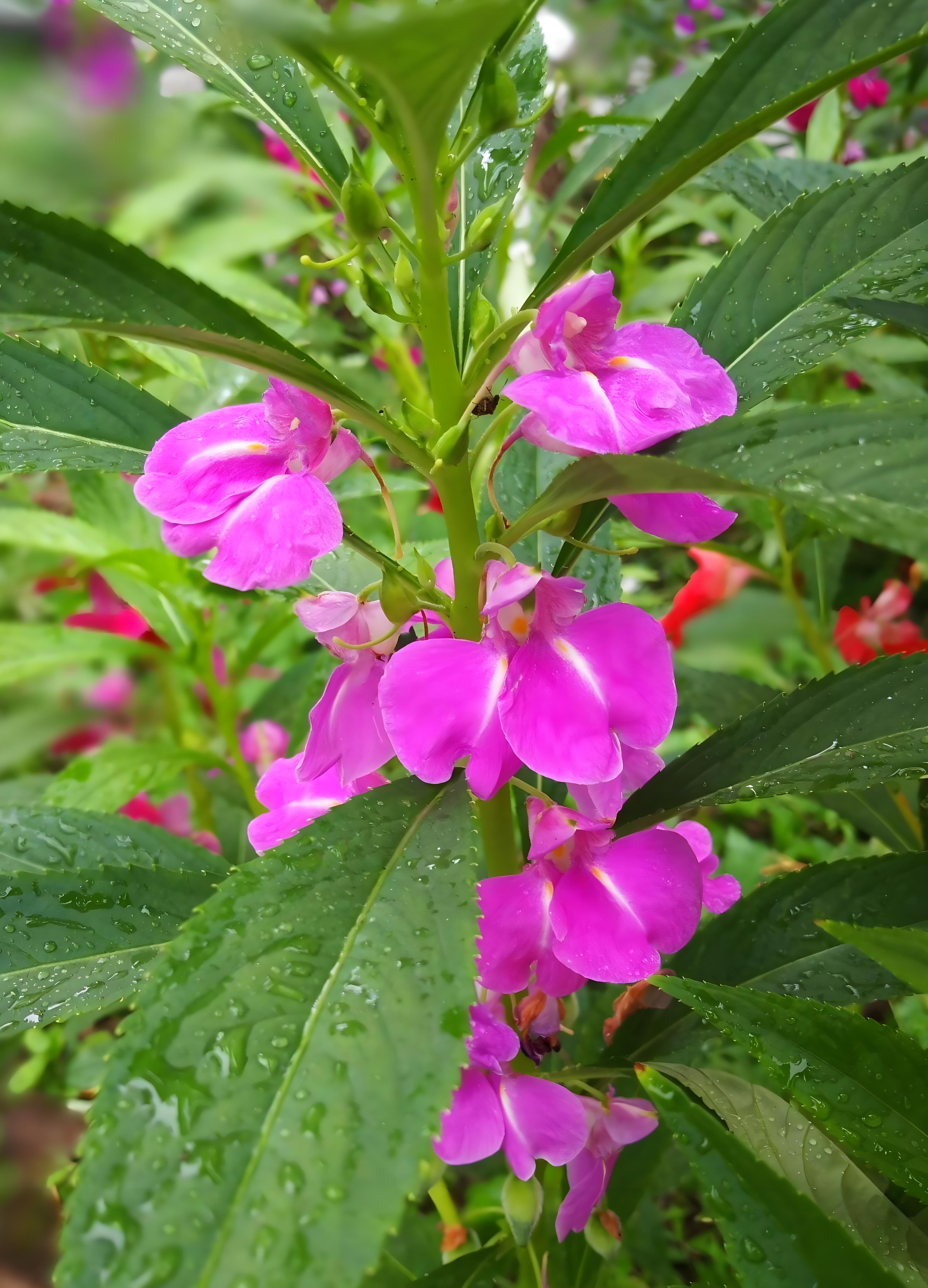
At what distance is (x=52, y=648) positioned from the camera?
1.34 m

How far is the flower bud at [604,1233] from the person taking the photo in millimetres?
728

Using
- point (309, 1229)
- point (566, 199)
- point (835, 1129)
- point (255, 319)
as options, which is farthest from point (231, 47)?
point (566, 199)

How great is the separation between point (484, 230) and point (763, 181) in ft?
1.89

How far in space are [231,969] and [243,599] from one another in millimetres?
541

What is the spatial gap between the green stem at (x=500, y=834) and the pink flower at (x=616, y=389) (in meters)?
0.24

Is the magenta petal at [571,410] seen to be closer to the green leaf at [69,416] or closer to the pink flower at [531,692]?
the pink flower at [531,692]

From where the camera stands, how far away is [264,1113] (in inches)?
15.2

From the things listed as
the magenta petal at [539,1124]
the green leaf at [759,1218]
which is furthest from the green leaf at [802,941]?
the green leaf at [759,1218]

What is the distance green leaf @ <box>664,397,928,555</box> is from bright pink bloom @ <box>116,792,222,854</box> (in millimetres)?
1138

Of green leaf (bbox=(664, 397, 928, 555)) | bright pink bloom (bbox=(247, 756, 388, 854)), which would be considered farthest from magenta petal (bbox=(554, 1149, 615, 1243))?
green leaf (bbox=(664, 397, 928, 555))

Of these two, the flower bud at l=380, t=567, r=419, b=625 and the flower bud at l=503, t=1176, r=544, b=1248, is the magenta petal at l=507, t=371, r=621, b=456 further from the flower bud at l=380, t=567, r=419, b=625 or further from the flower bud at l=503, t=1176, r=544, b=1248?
the flower bud at l=503, t=1176, r=544, b=1248

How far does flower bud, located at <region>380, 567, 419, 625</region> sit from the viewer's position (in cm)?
56

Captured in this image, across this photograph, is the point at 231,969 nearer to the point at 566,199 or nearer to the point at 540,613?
the point at 540,613

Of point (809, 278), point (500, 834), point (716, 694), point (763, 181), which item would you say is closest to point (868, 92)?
point (763, 181)
